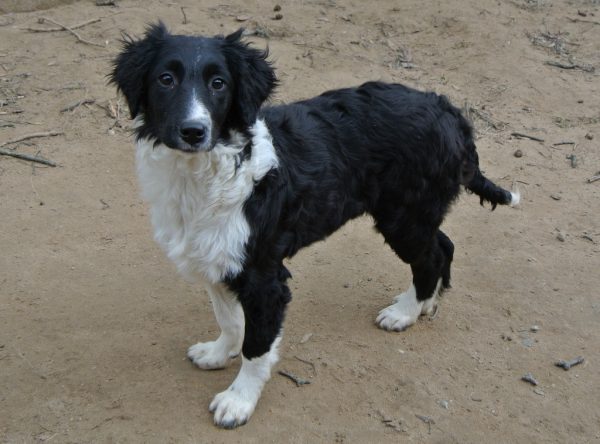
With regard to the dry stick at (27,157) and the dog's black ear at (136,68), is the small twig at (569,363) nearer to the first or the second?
the dog's black ear at (136,68)

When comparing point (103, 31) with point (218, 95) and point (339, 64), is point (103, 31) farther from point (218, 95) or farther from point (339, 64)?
point (218, 95)

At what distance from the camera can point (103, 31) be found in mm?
7973

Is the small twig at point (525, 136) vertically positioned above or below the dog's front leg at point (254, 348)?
below

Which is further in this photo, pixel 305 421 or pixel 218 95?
pixel 305 421

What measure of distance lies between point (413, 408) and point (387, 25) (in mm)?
6159

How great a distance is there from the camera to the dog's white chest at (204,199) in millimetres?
3566

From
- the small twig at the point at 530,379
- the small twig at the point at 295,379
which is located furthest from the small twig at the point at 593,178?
the small twig at the point at 295,379

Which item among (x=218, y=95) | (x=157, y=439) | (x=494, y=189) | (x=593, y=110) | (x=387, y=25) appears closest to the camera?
(x=218, y=95)

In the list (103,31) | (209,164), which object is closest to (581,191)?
(209,164)

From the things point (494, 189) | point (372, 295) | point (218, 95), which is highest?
point (218, 95)

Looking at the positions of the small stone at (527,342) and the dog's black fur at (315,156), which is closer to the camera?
the dog's black fur at (315,156)

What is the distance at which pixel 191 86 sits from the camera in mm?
3406

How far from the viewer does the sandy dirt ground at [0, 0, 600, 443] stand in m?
4.06

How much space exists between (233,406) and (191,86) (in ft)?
5.92
